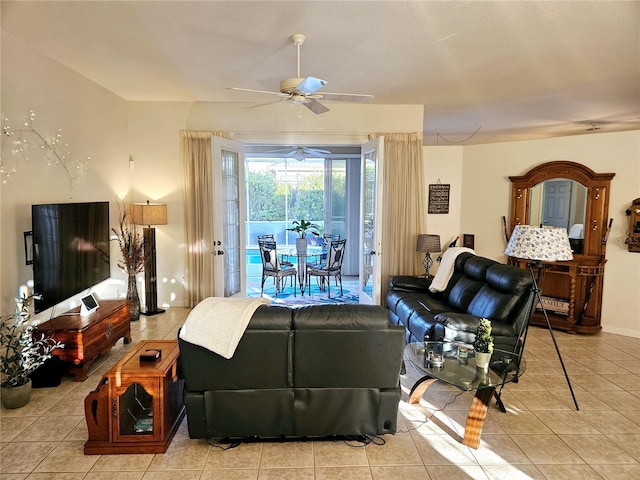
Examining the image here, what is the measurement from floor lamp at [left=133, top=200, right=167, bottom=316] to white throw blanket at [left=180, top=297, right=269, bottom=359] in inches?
130

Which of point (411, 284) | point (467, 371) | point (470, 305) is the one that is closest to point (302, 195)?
point (411, 284)

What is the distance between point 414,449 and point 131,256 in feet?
13.8

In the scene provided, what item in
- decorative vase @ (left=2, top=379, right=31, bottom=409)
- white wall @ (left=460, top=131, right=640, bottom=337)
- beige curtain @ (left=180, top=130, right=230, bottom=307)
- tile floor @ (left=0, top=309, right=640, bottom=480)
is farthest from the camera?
beige curtain @ (left=180, top=130, right=230, bottom=307)

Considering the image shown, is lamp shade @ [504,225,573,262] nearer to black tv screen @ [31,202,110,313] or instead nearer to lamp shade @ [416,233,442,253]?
lamp shade @ [416,233,442,253]

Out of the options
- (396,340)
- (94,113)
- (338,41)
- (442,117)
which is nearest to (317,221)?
(442,117)

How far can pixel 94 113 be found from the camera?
16.1 ft

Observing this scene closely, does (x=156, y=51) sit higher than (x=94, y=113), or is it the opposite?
(x=156, y=51)

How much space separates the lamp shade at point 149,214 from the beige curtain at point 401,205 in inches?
119

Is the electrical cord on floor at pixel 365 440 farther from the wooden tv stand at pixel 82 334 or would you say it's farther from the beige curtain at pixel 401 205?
the beige curtain at pixel 401 205

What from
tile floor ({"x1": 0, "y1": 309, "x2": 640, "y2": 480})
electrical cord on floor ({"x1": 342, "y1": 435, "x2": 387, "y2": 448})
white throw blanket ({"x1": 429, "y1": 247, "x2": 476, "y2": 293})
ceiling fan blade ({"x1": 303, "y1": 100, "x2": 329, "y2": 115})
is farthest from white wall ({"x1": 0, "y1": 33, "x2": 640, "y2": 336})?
electrical cord on floor ({"x1": 342, "y1": 435, "x2": 387, "y2": 448})

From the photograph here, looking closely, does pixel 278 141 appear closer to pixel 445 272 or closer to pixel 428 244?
pixel 428 244

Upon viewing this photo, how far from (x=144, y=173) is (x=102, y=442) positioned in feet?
13.5

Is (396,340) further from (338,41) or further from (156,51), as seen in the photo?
(156,51)

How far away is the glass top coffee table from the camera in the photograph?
2.75 meters
